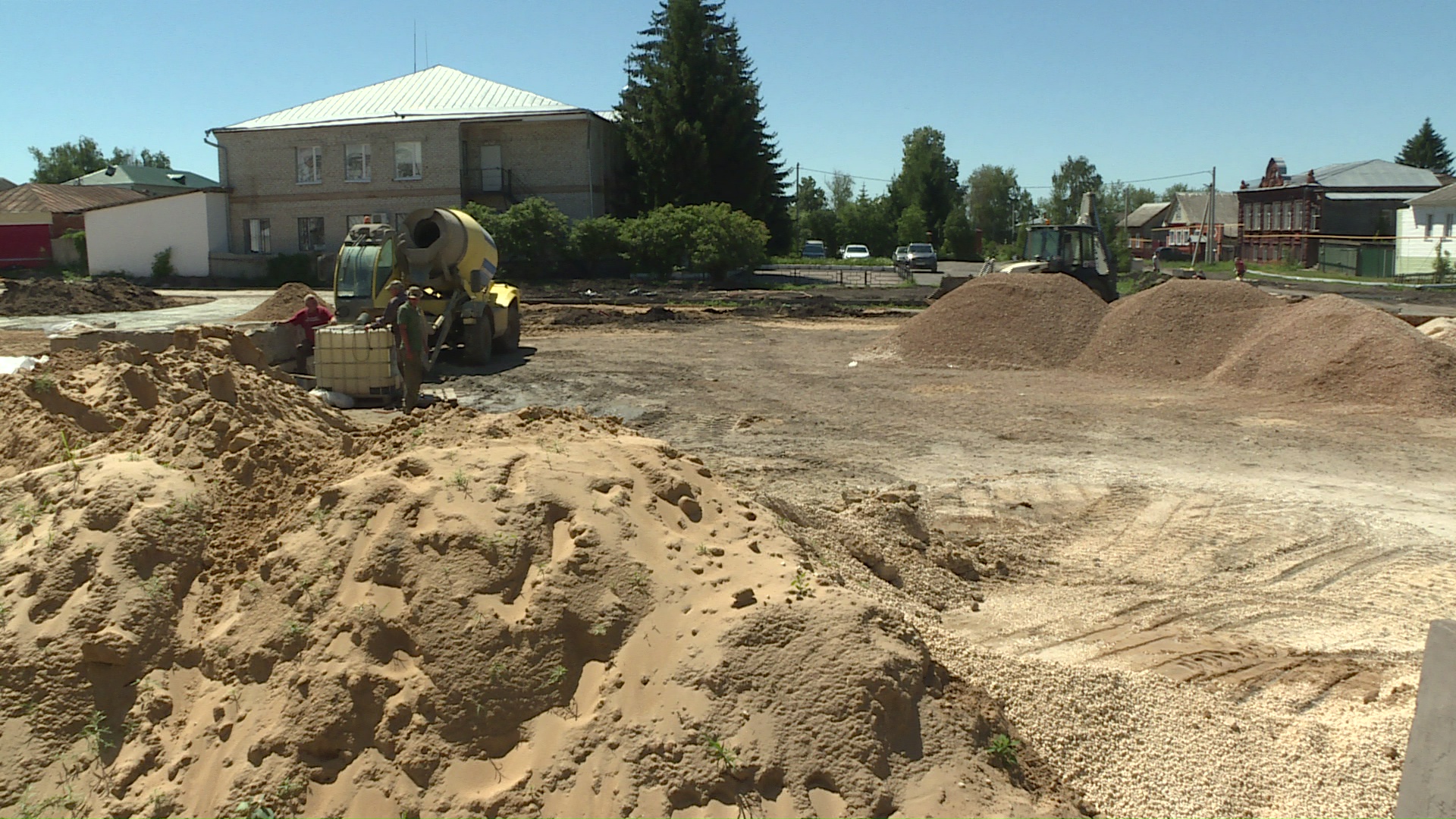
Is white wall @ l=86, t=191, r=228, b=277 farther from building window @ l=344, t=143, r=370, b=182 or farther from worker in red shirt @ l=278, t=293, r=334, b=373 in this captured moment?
worker in red shirt @ l=278, t=293, r=334, b=373

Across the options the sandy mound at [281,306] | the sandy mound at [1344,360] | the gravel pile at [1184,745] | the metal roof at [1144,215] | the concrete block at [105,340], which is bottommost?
the gravel pile at [1184,745]

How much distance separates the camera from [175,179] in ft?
262

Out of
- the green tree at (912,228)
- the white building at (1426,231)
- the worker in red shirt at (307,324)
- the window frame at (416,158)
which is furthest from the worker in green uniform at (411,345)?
the green tree at (912,228)

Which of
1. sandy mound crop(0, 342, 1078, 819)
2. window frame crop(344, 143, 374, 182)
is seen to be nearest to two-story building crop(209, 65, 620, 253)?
window frame crop(344, 143, 374, 182)

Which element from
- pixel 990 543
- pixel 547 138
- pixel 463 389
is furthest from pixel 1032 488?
pixel 547 138

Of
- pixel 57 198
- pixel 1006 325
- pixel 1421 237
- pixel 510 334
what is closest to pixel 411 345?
pixel 510 334

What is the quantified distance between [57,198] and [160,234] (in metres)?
17.2

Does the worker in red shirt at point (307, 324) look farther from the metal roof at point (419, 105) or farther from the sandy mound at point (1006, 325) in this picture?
the metal roof at point (419, 105)

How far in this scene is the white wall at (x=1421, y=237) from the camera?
53.0 meters

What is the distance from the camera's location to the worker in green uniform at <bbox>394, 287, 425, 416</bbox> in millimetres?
13664

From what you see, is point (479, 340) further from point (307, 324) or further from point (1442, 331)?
point (1442, 331)

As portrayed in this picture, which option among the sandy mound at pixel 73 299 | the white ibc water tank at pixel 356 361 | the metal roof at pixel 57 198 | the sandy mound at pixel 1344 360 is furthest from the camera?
the metal roof at pixel 57 198

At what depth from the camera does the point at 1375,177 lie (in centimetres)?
6938

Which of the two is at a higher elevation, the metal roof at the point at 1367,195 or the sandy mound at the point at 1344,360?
the metal roof at the point at 1367,195
